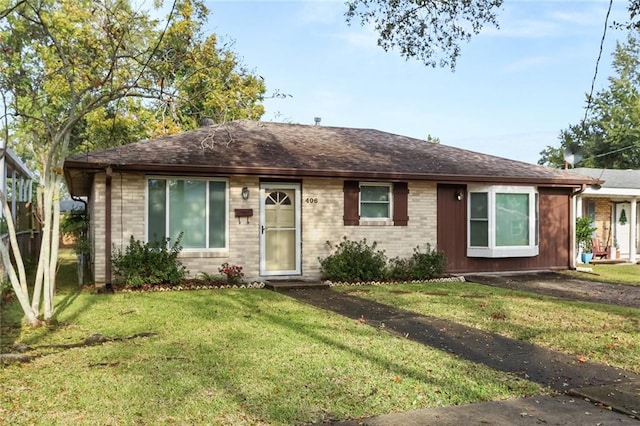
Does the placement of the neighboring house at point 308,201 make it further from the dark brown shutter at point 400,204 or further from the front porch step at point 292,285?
the front porch step at point 292,285

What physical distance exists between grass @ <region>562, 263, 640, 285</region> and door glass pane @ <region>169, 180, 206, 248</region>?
9454 mm

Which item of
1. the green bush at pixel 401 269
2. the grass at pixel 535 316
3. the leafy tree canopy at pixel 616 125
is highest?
the leafy tree canopy at pixel 616 125

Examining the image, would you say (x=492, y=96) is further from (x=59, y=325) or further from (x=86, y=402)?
(x=86, y=402)

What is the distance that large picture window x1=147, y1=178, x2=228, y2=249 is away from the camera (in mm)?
11867

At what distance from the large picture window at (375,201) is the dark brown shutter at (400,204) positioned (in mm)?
146

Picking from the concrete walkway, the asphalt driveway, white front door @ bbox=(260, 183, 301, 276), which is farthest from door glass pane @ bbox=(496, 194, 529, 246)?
the concrete walkway

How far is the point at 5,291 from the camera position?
10.1 metres

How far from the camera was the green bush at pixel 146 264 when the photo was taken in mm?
11211

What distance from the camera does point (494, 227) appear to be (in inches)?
557

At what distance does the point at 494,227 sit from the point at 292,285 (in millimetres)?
5704

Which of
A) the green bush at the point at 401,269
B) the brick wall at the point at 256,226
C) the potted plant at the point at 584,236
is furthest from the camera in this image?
the potted plant at the point at 584,236

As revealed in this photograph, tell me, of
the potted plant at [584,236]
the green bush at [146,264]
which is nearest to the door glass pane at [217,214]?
the green bush at [146,264]

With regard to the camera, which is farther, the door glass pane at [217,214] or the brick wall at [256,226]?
the door glass pane at [217,214]

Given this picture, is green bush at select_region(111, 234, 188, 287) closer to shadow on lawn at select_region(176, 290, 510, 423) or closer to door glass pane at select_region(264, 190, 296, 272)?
door glass pane at select_region(264, 190, 296, 272)
